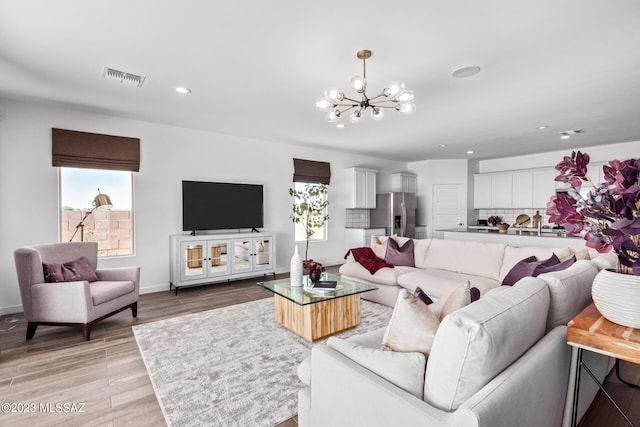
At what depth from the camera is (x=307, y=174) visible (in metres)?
6.26

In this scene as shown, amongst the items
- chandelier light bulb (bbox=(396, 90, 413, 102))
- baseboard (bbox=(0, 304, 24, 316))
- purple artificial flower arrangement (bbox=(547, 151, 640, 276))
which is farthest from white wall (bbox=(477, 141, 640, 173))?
→ baseboard (bbox=(0, 304, 24, 316))

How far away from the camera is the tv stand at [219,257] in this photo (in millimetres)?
4578

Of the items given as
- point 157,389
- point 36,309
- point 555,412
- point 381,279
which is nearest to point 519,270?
point 381,279

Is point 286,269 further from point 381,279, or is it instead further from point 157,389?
point 157,389

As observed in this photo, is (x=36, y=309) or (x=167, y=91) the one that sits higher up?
(x=167, y=91)

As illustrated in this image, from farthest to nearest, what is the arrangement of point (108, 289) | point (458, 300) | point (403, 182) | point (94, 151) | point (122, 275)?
1. point (403, 182)
2. point (94, 151)
3. point (122, 275)
4. point (108, 289)
5. point (458, 300)

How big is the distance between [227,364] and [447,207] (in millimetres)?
6760

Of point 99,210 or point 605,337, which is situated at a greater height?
point 99,210

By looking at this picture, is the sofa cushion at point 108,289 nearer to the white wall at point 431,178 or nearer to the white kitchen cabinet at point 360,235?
the white kitchen cabinet at point 360,235

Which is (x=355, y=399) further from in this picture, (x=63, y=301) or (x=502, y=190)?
(x=502, y=190)

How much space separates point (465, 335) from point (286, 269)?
17.2 ft

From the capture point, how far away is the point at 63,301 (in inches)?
114

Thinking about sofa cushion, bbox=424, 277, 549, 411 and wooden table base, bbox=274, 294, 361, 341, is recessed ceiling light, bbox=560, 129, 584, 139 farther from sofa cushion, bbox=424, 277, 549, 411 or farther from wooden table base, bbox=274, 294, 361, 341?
sofa cushion, bbox=424, 277, 549, 411

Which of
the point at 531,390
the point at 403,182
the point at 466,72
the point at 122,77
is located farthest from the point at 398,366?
the point at 403,182
